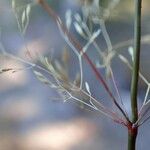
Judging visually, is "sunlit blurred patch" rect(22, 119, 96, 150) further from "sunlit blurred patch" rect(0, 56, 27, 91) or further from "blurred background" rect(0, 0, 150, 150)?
"sunlit blurred patch" rect(0, 56, 27, 91)

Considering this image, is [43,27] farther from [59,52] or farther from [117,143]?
[117,143]

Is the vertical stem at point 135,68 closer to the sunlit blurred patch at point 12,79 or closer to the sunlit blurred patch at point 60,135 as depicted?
the sunlit blurred patch at point 60,135

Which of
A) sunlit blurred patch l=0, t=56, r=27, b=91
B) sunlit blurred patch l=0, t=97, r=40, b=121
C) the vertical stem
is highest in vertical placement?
sunlit blurred patch l=0, t=56, r=27, b=91

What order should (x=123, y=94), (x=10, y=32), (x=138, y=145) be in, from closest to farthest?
(x=138, y=145), (x=123, y=94), (x=10, y=32)

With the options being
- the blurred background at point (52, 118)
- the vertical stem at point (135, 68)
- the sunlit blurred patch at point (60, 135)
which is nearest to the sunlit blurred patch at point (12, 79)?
the blurred background at point (52, 118)

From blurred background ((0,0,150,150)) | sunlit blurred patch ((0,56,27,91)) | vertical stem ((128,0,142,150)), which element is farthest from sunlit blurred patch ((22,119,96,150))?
vertical stem ((128,0,142,150))

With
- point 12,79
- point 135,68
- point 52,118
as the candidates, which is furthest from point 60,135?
point 135,68

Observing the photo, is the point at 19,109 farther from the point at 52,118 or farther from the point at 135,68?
the point at 135,68

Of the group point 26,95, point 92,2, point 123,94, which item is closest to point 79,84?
point 92,2
